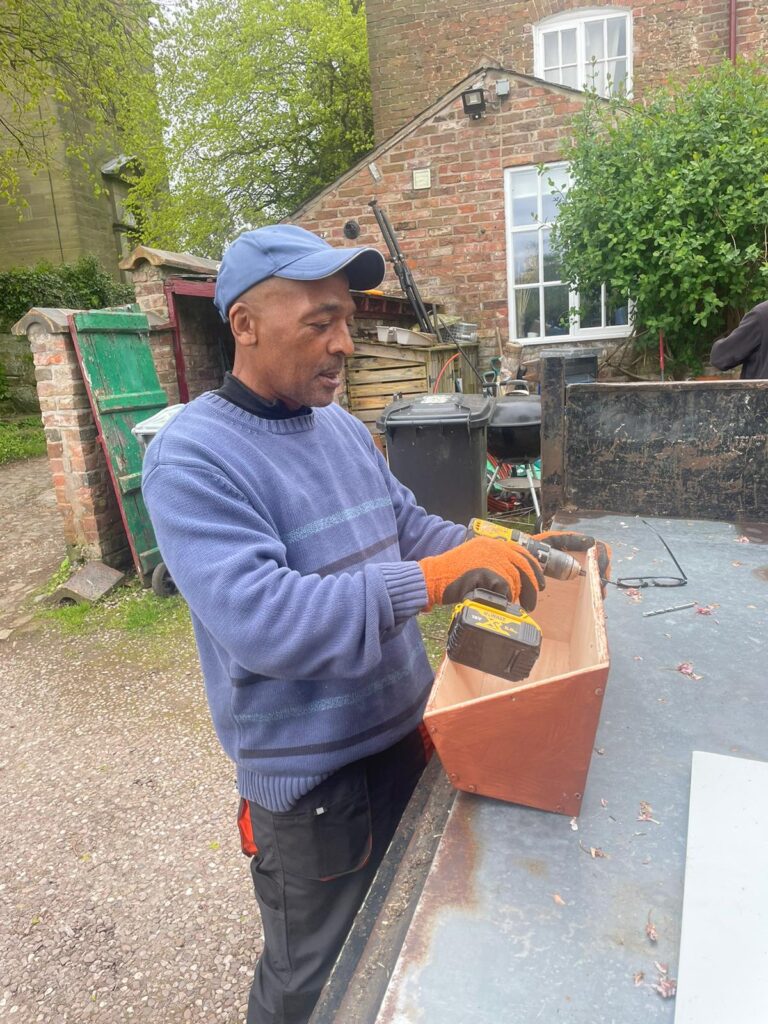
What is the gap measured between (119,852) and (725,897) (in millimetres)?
2425

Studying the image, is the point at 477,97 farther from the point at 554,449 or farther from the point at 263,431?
the point at 263,431

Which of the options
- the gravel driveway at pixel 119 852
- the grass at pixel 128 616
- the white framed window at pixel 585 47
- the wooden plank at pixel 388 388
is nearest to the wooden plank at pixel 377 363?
the wooden plank at pixel 388 388

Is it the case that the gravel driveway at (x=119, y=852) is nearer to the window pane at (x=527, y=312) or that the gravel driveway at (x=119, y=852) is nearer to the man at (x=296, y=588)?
the man at (x=296, y=588)

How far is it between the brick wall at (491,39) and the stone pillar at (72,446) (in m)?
8.85

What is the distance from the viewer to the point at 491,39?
1109 centimetres

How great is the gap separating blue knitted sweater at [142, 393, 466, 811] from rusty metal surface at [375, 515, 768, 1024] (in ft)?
1.04

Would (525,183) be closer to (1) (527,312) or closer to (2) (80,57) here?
(1) (527,312)

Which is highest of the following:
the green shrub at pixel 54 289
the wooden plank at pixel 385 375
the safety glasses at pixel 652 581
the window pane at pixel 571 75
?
the window pane at pixel 571 75

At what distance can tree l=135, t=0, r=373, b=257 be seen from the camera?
15.6 m

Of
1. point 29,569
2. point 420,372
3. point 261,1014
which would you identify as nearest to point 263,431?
point 261,1014

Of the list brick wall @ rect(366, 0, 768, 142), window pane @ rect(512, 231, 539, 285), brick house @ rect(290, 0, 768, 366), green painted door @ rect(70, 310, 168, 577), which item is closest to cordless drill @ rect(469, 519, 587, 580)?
green painted door @ rect(70, 310, 168, 577)

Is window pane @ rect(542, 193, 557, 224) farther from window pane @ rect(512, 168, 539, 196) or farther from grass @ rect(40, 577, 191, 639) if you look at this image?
grass @ rect(40, 577, 191, 639)

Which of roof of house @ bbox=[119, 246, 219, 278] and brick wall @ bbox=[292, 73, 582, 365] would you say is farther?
brick wall @ bbox=[292, 73, 582, 365]

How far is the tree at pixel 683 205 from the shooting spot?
6.18m
